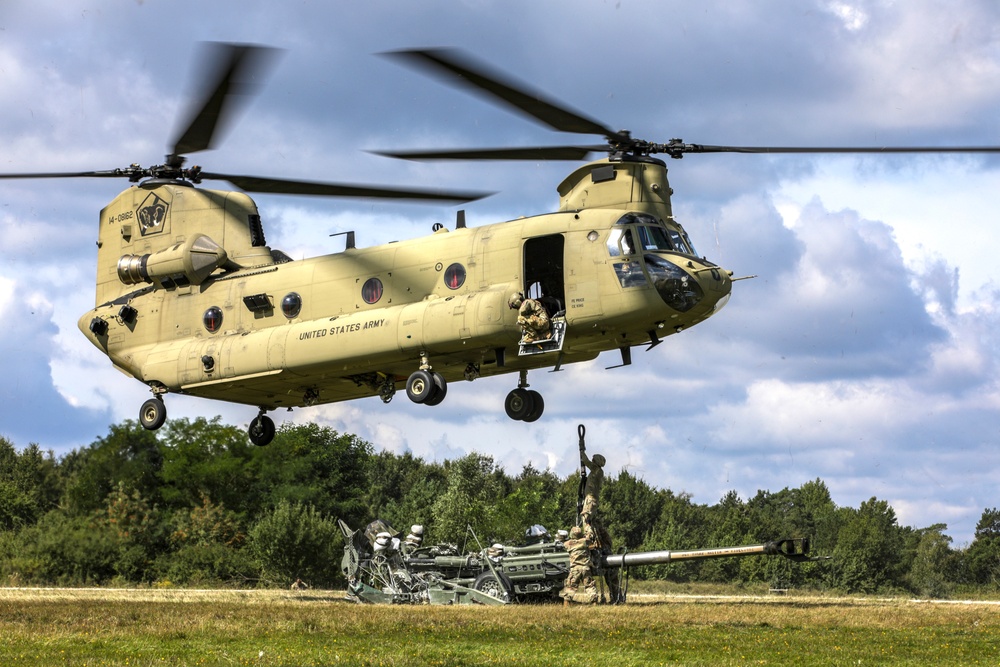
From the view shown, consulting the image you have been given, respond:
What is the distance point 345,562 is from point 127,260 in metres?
9.54

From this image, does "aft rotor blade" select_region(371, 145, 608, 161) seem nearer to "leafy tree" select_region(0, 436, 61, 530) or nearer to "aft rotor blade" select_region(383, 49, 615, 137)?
"aft rotor blade" select_region(383, 49, 615, 137)

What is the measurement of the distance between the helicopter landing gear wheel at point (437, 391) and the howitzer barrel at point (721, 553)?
14.8 ft

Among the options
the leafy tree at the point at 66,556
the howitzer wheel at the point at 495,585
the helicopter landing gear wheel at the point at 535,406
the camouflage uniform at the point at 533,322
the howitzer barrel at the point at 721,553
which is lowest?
the howitzer wheel at the point at 495,585

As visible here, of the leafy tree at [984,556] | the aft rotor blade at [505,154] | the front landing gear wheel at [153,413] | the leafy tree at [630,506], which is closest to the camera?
the aft rotor blade at [505,154]

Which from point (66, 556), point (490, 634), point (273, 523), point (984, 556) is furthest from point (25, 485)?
point (984, 556)

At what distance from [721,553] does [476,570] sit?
15.7 ft

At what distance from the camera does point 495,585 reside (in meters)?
23.3

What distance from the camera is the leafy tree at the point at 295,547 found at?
110 feet

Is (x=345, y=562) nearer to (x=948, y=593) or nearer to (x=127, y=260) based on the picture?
(x=127, y=260)

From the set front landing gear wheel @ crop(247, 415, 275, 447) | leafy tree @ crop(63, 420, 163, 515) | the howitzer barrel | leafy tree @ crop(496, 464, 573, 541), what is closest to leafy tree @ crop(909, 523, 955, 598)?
leafy tree @ crop(496, 464, 573, 541)

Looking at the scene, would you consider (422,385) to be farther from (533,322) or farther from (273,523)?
(273,523)

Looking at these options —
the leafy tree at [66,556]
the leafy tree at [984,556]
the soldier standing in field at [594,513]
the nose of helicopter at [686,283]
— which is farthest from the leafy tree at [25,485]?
the leafy tree at [984,556]

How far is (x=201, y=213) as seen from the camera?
28703 mm

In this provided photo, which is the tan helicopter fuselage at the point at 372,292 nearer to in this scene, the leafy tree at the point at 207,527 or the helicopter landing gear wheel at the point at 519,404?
the helicopter landing gear wheel at the point at 519,404
